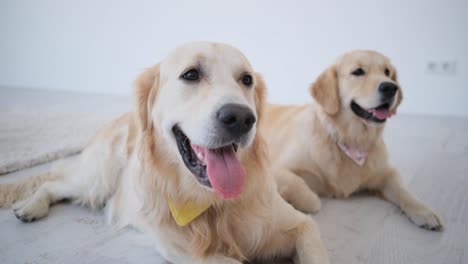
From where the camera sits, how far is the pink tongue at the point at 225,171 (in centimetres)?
109

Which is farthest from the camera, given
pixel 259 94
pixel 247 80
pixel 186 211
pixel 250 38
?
pixel 250 38

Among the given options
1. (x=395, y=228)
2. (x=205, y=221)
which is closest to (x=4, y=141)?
(x=205, y=221)

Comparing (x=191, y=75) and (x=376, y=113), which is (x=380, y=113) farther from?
(x=191, y=75)

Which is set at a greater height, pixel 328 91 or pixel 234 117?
pixel 234 117

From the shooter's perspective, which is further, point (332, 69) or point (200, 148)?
point (332, 69)

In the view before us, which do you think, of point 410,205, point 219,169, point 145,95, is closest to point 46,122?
point 145,95

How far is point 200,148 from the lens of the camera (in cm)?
115

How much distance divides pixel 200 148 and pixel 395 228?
3.21 feet

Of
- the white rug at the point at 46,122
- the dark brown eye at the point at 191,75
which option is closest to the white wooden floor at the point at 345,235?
the white rug at the point at 46,122

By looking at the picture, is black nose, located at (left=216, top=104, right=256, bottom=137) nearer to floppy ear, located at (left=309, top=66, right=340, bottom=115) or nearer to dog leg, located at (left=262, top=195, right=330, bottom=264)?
dog leg, located at (left=262, top=195, right=330, bottom=264)

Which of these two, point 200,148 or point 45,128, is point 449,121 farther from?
point 45,128

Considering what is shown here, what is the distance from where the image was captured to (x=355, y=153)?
6.34 feet

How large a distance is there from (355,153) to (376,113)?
239 mm

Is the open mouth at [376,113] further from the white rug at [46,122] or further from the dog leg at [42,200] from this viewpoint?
the white rug at [46,122]
